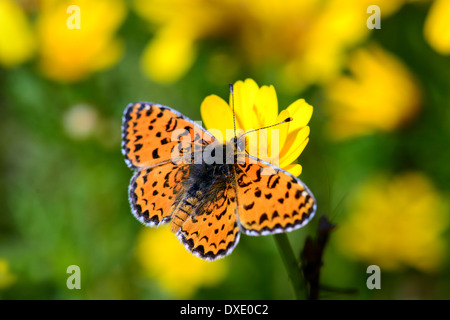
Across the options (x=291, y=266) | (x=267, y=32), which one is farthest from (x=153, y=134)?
(x=267, y=32)

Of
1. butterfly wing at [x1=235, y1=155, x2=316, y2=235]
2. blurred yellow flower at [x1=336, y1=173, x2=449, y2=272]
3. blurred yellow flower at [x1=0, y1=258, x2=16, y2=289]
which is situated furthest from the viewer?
blurred yellow flower at [x1=336, y1=173, x2=449, y2=272]

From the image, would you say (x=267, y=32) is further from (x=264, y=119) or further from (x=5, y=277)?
(x=5, y=277)

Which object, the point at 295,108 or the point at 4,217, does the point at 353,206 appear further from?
the point at 4,217

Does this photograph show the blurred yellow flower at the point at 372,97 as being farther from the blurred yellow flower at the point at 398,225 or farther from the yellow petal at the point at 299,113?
the yellow petal at the point at 299,113

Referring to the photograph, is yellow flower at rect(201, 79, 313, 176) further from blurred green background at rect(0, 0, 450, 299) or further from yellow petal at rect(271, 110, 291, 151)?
blurred green background at rect(0, 0, 450, 299)

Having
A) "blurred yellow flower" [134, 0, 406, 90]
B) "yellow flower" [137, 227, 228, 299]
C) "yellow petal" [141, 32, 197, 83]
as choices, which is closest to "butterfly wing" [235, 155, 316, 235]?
"yellow flower" [137, 227, 228, 299]

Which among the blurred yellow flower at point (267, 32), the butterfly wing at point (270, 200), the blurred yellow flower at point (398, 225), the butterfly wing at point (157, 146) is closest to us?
the butterfly wing at point (270, 200)

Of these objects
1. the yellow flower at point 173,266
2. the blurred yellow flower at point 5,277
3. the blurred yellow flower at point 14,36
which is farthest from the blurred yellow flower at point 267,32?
the blurred yellow flower at point 5,277
